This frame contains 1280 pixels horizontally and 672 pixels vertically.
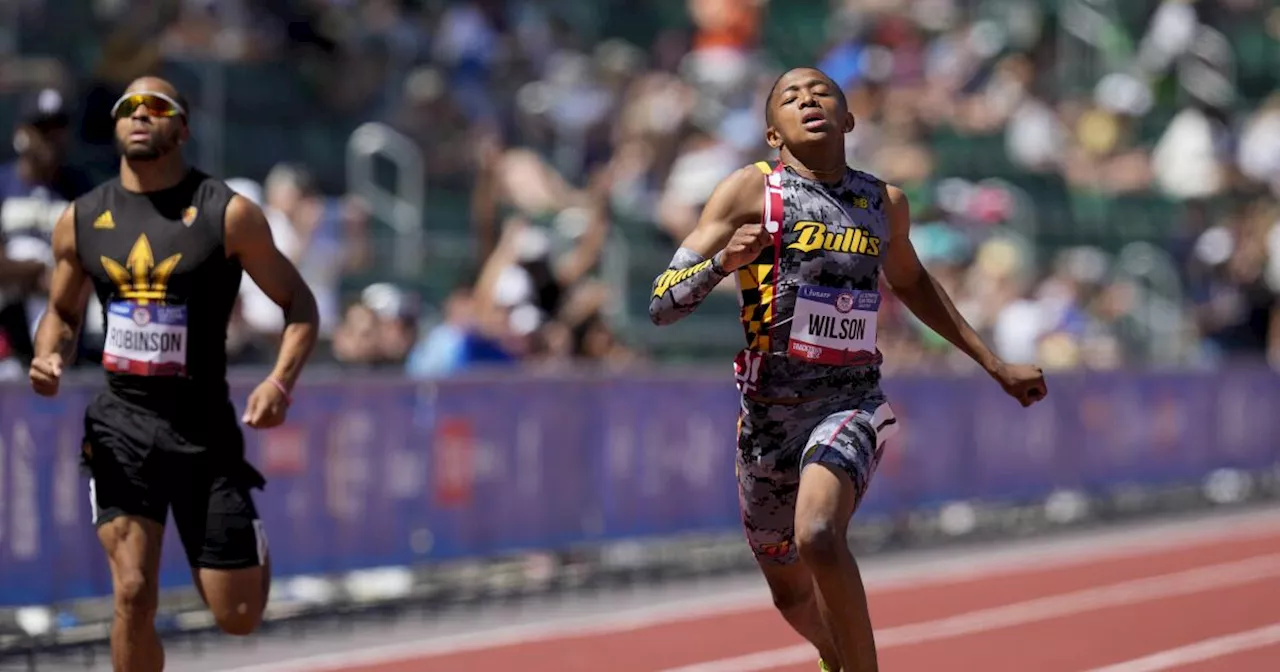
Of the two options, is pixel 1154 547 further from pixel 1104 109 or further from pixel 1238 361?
pixel 1104 109

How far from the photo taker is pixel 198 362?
332 inches

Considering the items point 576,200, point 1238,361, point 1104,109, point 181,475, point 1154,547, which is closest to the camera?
point 181,475

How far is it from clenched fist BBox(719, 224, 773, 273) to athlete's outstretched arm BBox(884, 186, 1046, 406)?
0.91 metres

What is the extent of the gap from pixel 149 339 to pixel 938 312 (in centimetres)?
286

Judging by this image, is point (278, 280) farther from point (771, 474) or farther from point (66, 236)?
point (771, 474)

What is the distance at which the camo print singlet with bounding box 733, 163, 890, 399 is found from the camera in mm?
8039

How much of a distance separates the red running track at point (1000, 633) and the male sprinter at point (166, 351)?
279 centimetres

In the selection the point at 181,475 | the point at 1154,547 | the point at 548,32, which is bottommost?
the point at 1154,547

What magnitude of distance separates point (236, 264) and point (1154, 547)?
10.6 meters

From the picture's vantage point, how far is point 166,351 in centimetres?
835

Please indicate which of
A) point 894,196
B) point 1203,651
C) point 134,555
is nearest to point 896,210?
point 894,196

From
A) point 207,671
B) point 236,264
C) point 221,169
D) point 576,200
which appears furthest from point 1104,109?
point 236,264

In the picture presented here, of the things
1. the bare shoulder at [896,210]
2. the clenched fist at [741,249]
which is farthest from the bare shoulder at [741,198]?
the bare shoulder at [896,210]

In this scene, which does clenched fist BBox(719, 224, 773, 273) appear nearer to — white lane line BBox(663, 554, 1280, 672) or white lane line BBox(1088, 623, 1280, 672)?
white lane line BBox(663, 554, 1280, 672)
